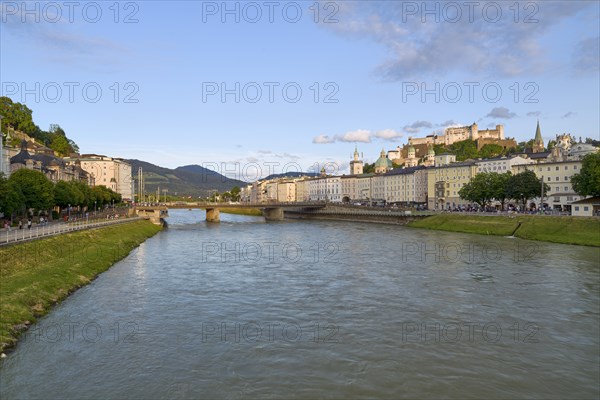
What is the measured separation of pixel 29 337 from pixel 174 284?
13.4 meters

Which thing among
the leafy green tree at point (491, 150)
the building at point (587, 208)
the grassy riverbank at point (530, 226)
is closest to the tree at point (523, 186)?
the grassy riverbank at point (530, 226)

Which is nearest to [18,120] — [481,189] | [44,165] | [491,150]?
[44,165]

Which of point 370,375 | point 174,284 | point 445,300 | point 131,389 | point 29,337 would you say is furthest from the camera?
point 174,284

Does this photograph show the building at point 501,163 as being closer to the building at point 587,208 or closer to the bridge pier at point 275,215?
the building at point 587,208

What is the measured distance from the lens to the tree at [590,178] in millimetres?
70006

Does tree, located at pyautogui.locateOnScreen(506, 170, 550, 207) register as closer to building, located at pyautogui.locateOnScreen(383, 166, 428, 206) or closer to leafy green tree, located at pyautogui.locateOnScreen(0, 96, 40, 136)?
building, located at pyautogui.locateOnScreen(383, 166, 428, 206)

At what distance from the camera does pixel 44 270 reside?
1260 inches

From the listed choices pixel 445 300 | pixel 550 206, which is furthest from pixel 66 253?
pixel 550 206

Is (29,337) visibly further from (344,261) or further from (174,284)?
(344,261)

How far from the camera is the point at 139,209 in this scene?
368 ft

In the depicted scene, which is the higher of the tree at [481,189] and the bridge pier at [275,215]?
the tree at [481,189]

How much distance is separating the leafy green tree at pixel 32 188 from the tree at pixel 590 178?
80.9 meters

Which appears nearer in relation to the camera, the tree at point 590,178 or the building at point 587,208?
the tree at point 590,178

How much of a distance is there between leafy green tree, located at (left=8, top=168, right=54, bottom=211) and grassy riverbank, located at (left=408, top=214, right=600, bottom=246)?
2658 inches
